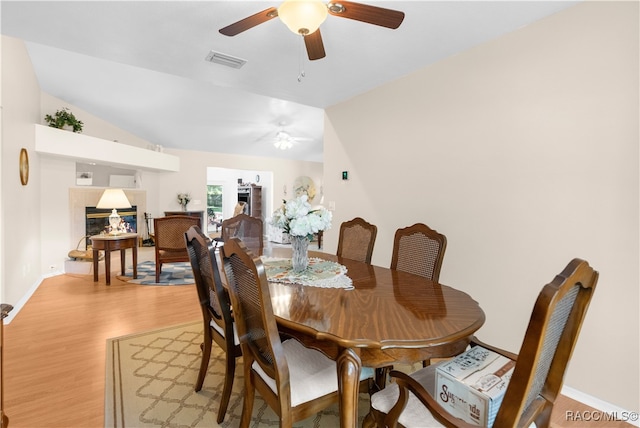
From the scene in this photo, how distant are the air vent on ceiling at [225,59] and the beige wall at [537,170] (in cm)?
151

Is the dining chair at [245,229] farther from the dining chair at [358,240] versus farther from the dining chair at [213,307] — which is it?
the dining chair at [213,307]

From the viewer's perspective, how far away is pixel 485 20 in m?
2.09

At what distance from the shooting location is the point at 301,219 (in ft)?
6.11

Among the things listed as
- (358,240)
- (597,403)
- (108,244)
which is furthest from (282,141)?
(597,403)

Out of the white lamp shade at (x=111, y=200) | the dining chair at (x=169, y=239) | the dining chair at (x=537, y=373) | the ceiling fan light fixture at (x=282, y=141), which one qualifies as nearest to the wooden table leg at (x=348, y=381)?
the dining chair at (x=537, y=373)

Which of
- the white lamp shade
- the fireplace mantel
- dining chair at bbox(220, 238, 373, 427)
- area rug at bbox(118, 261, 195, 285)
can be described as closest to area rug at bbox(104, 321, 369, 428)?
dining chair at bbox(220, 238, 373, 427)

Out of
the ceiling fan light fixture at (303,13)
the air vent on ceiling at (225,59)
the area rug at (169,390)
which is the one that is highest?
the air vent on ceiling at (225,59)

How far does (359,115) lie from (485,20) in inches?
63.8

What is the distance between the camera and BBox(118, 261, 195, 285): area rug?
14.7ft

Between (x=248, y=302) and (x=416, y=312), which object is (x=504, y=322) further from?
(x=248, y=302)

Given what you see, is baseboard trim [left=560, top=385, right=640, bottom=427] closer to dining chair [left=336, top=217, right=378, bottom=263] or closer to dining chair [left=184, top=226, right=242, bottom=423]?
dining chair [left=336, top=217, right=378, bottom=263]

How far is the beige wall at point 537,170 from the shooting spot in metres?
1.76

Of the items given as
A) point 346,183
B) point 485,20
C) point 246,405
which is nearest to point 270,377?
point 246,405

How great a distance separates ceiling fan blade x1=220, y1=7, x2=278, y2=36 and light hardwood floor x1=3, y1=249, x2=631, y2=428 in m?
2.29
